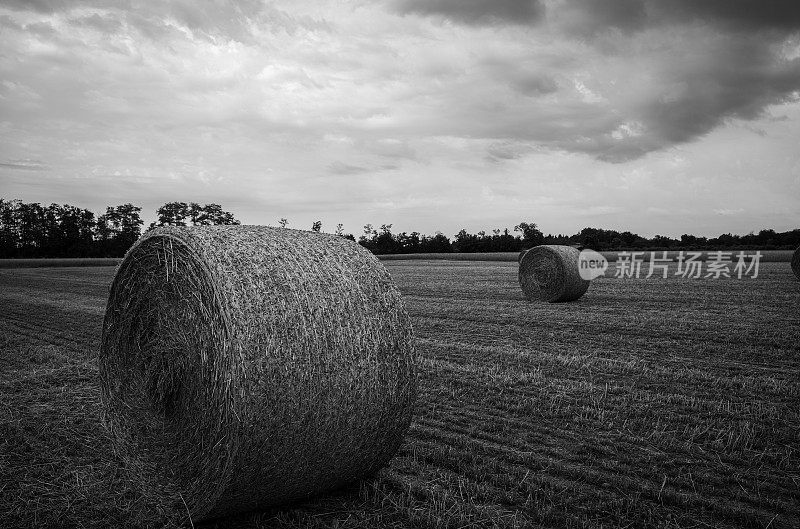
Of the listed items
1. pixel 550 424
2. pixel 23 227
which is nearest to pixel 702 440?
pixel 550 424

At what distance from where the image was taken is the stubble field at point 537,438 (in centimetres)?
423

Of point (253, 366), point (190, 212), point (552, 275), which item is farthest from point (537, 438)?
point (190, 212)

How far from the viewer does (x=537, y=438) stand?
5.64m

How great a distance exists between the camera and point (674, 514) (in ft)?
13.7

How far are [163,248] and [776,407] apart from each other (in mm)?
6833

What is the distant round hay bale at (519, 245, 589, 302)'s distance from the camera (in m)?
17.7

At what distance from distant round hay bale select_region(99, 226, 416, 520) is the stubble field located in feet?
1.23

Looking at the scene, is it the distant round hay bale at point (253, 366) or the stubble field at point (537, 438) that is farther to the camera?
the stubble field at point (537, 438)

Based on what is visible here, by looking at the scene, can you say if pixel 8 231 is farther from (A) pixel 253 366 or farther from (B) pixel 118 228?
(A) pixel 253 366

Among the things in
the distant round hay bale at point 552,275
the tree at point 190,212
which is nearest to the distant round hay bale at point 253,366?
the distant round hay bale at point 552,275

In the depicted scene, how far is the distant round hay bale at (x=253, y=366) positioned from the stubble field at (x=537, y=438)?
0.37 meters

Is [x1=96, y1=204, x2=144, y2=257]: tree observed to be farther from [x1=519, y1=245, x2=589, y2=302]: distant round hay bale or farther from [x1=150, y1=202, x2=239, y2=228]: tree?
[x1=519, y1=245, x2=589, y2=302]: distant round hay bale

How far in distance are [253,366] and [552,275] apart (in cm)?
1522

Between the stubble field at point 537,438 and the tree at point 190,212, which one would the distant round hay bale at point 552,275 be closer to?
the stubble field at point 537,438
